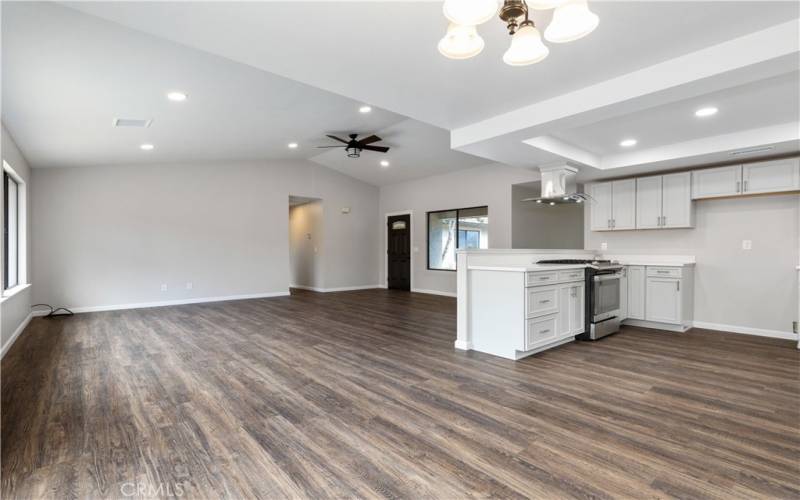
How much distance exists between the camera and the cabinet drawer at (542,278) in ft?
12.1

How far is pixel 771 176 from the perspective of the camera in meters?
4.43

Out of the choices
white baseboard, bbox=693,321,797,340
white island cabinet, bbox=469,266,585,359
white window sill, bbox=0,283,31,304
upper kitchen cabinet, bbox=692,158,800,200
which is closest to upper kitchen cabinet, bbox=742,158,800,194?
upper kitchen cabinet, bbox=692,158,800,200

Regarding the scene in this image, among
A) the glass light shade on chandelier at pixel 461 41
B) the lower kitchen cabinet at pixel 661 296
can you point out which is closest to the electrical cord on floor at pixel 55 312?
the glass light shade on chandelier at pixel 461 41

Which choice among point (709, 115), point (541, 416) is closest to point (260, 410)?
point (541, 416)

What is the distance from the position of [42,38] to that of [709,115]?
554cm

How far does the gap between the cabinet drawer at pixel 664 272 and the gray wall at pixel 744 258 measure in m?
0.60

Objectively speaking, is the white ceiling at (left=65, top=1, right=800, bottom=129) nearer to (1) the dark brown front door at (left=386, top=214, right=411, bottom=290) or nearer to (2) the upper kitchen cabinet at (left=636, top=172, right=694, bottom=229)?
(2) the upper kitchen cabinet at (left=636, top=172, right=694, bottom=229)

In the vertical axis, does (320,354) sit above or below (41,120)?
below

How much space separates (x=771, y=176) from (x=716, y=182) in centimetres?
49

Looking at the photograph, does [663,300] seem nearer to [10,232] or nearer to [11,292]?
[11,292]

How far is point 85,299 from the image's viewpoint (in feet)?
21.2

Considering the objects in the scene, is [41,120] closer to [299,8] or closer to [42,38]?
[42,38]

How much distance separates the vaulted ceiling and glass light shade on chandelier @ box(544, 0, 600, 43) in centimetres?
58

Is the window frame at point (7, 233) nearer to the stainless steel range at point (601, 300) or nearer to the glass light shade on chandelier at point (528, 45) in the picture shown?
the glass light shade on chandelier at point (528, 45)
